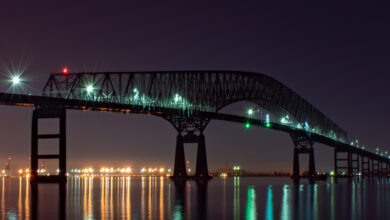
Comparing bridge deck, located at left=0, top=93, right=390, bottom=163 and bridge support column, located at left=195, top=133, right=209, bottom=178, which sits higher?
bridge deck, located at left=0, top=93, right=390, bottom=163

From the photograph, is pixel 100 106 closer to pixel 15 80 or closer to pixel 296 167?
pixel 15 80

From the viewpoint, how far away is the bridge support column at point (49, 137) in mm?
72625

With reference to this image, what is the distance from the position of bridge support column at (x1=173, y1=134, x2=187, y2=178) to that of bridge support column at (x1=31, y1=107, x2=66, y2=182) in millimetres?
31176

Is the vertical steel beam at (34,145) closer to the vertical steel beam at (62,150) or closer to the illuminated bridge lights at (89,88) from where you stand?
the vertical steel beam at (62,150)

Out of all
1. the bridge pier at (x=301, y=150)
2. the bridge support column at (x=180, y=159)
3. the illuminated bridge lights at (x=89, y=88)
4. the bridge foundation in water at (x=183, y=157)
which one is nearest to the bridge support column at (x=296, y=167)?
the bridge pier at (x=301, y=150)

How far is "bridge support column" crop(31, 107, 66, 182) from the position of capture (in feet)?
238

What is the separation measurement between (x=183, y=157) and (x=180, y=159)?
0.64m

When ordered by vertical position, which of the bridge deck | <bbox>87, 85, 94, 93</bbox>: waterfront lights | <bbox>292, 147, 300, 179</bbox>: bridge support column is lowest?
<bbox>292, 147, 300, 179</bbox>: bridge support column

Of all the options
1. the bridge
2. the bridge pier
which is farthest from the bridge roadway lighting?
the bridge pier

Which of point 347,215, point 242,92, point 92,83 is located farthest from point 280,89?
point 347,215

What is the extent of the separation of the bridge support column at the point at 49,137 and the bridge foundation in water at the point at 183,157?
31372mm

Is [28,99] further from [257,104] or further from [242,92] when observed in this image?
[257,104]

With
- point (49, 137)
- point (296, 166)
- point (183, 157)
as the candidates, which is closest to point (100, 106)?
point (49, 137)

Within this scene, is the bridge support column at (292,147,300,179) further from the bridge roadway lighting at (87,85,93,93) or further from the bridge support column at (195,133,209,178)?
the bridge roadway lighting at (87,85,93,93)
